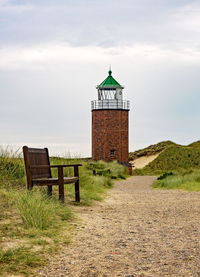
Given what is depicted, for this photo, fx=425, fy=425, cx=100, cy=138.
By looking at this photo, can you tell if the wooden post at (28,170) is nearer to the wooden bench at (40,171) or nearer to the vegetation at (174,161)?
the wooden bench at (40,171)

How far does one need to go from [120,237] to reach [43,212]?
1197 millimetres

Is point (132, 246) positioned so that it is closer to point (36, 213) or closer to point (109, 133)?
point (36, 213)

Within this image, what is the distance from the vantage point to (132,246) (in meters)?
5.32

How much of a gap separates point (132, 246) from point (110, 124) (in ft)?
89.9

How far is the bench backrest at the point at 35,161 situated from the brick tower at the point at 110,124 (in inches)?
912

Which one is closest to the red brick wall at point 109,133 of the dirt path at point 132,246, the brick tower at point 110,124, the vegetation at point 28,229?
the brick tower at point 110,124

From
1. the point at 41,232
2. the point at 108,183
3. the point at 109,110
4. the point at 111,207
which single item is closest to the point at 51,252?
the point at 41,232

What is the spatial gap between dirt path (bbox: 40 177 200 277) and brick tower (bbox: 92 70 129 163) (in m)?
23.9

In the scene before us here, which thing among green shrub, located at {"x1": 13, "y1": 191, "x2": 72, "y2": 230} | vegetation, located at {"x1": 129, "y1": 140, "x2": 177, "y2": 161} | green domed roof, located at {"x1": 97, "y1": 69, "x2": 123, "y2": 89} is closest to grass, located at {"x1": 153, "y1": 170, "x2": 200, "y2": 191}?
green shrub, located at {"x1": 13, "y1": 191, "x2": 72, "y2": 230}

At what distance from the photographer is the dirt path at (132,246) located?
4.22 meters

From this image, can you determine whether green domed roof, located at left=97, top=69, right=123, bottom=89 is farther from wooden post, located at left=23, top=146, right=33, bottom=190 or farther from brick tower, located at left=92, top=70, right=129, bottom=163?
wooden post, located at left=23, top=146, right=33, bottom=190

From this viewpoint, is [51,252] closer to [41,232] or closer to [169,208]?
[41,232]

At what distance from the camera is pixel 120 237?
5930mm

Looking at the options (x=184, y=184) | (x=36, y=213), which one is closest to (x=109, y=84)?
(x=184, y=184)
